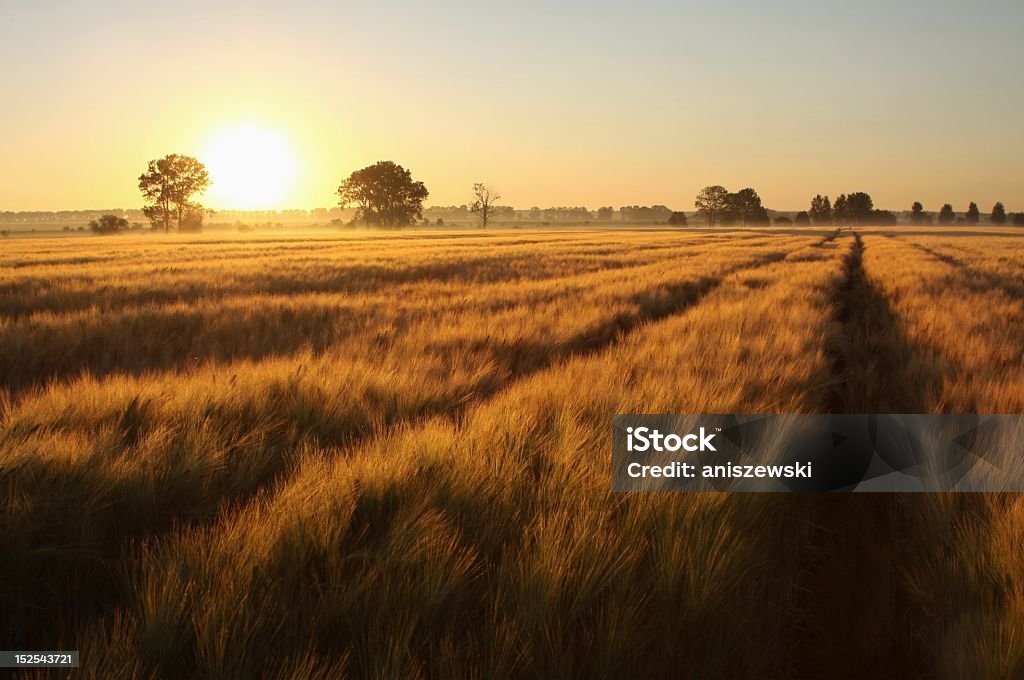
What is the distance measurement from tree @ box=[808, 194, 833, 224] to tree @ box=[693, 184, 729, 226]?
32409 millimetres

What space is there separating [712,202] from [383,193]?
79257 mm

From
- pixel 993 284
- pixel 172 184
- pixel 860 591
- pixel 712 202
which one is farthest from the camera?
pixel 712 202

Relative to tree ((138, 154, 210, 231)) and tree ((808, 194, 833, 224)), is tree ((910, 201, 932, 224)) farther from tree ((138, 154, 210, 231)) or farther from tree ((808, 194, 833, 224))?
tree ((138, 154, 210, 231))

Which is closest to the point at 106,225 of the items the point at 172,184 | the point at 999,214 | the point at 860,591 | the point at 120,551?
the point at 172,184

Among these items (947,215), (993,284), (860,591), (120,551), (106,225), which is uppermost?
(947,215)

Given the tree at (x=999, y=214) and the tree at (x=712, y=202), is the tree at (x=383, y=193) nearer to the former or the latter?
the tree at (x=712, y=202)

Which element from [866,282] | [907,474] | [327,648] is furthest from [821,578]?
[866,282]

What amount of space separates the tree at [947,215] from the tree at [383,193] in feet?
505

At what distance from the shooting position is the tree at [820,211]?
479 feet

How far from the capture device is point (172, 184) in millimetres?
80188

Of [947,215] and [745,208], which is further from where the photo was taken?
[947,215]

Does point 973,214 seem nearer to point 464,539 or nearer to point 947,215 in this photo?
point 947,215

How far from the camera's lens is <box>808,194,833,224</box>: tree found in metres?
146

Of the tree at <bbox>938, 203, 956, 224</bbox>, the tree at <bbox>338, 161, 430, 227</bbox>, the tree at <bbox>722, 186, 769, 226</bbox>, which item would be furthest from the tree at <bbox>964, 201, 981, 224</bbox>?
the tree at <bbox>338, 161, 430, 227</bbox>
